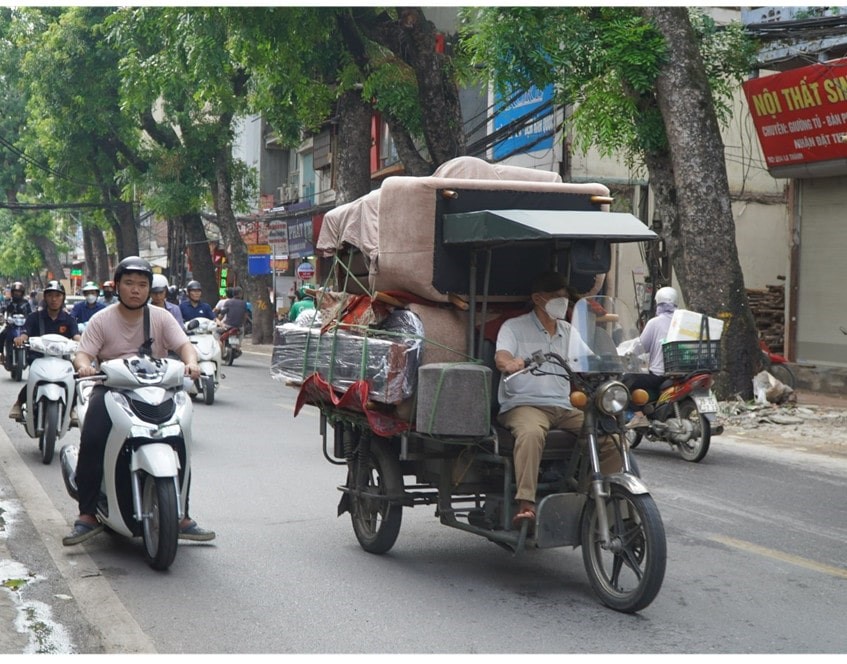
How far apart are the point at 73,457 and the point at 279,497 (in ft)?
6.28

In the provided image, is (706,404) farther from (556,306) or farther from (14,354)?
(14,354)

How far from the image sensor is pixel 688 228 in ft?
47.2

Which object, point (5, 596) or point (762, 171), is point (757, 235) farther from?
point (5, 596)

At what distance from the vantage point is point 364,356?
20.0 ft

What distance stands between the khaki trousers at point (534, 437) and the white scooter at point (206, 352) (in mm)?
9460

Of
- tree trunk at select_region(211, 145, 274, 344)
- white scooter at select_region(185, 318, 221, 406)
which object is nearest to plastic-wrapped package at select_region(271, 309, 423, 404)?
white scooter at select_region(185, 318, 221, 406)

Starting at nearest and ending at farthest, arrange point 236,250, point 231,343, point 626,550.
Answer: point 626,550
point 231,343
point 236,250

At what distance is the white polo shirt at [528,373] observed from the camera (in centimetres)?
573

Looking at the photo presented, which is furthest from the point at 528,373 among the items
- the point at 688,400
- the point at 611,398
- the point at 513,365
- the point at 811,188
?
the point at 811,188

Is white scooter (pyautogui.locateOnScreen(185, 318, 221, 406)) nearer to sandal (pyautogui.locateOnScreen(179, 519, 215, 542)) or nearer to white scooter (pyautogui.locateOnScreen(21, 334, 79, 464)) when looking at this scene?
white scooter (pyautogui.locateOnScreen(21, 334, 79, 464))

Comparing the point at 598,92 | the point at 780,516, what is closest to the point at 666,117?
the point at 598,92

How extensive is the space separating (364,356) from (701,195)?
30.4 feet

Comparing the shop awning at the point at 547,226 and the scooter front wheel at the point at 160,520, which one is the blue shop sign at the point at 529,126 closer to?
the shop awning at the point at 547,226

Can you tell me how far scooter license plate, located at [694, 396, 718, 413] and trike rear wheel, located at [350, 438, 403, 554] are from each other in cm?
468
